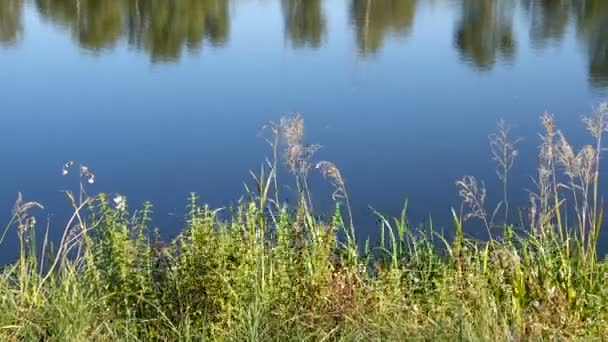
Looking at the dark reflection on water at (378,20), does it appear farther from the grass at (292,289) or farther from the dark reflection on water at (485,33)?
the grass at (292,289)

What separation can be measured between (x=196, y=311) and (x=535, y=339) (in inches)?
32.4

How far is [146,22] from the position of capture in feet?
39.1

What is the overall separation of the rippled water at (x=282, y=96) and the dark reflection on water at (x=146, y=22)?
47mm

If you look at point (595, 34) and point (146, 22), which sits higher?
point (146, 22)

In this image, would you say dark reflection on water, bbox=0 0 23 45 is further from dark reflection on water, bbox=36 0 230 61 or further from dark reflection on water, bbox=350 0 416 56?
dark reflection on water, bbox=350 0 416 56

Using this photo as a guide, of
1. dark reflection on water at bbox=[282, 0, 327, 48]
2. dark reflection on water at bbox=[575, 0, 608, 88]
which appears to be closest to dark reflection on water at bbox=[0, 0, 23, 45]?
dark reflection on water at bbox=[282, 0, 327, 48]

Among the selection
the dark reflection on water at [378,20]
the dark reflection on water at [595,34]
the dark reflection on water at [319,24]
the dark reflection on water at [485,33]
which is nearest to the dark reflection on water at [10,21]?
the dark reflection on water at [319,24]

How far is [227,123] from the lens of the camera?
6.16 m

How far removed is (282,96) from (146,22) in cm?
551

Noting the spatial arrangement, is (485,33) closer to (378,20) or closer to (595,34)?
(595,34)

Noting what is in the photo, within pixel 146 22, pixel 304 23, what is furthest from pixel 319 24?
pixel 146 22

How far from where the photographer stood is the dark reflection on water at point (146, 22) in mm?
10078

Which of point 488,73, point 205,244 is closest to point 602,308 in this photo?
point 205,244

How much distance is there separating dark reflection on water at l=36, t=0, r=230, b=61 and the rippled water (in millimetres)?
47
